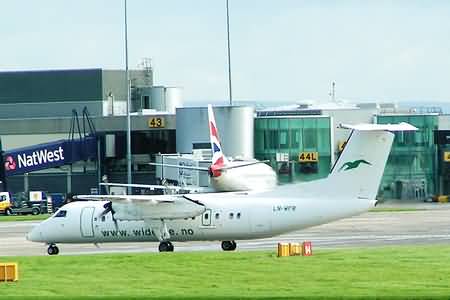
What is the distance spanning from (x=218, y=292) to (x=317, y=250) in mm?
18509

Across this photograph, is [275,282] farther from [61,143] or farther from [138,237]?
[61,143]

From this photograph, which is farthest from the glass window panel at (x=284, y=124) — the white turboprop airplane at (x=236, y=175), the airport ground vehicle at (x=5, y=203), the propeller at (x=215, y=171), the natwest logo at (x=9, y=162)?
the airport ground vehicle at (x=5, y=203)

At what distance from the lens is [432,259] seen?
49062mm

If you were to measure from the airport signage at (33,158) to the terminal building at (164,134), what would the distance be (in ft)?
0.80

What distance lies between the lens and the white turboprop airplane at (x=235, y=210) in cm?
5734

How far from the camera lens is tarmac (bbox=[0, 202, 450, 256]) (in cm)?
6308

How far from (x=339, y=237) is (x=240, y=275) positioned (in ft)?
81.6

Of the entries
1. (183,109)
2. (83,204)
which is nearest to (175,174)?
(183,109)

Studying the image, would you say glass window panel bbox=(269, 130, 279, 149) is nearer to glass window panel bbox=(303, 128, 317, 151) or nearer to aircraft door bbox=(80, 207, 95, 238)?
glass window panel bbox=(303, 128, 317, 151)

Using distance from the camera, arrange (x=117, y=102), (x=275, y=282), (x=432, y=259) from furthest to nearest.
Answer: (x=117, y=102) < (x=432, y=259) < (x=275, y=282)

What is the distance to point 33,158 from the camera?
11238cm

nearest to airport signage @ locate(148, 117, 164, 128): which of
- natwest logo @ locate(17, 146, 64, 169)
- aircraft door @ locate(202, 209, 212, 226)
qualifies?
natwest logo @ locate(17, 146, 64, 169)

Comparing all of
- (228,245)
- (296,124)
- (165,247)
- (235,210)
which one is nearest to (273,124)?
(296,124)

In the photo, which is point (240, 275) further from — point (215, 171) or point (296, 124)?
point (296, 124)
